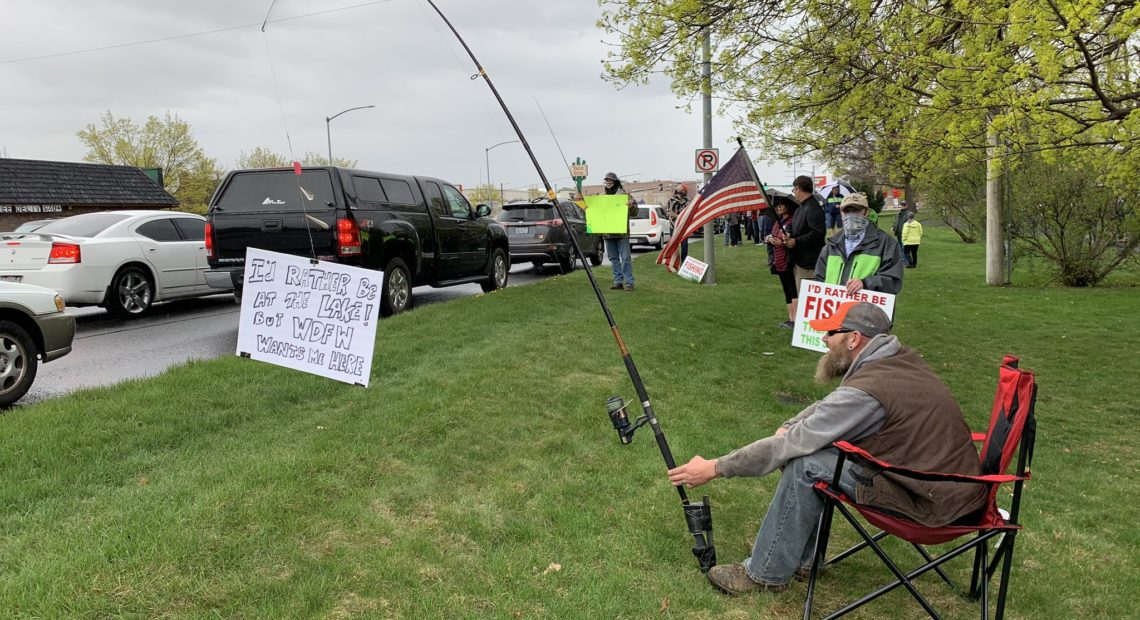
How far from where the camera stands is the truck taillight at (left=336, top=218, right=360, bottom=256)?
28.5 ft

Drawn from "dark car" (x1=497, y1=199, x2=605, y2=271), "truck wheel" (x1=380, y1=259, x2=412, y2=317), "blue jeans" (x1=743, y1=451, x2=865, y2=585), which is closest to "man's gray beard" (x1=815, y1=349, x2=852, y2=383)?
"blue jeans" (x1=743, y1=451, x2=865, y2=585)

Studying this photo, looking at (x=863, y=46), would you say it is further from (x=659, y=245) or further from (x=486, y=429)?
(x=659, y=245)

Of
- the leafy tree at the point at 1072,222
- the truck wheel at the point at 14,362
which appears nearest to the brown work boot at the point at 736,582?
the truck wheel at the point at 14,362

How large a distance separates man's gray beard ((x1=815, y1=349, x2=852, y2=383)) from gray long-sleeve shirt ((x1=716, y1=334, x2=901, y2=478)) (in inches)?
4.3

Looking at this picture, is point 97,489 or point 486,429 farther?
point 486,429

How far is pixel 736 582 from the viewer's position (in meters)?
3.30

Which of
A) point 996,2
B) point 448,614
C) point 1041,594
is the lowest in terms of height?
point 1041,594

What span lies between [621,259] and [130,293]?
7.03m

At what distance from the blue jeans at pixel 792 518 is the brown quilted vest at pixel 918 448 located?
0.14 meters

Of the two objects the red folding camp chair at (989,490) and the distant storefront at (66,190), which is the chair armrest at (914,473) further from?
the distant storefront at (66,190)

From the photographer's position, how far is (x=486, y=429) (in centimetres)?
488

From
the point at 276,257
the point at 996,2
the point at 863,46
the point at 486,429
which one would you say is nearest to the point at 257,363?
the point at 276,257

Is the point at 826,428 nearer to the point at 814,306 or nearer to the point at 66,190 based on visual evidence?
the point at 814,306

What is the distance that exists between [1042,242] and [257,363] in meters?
17.4
